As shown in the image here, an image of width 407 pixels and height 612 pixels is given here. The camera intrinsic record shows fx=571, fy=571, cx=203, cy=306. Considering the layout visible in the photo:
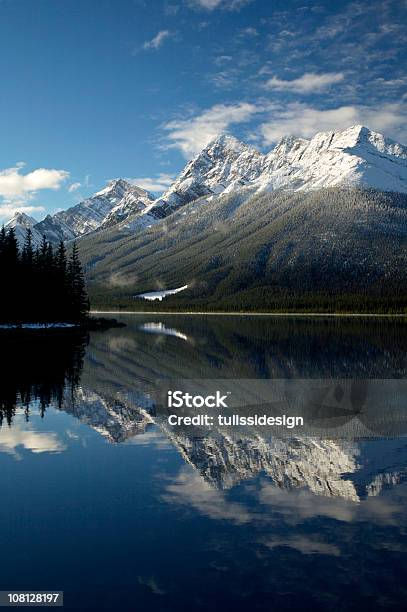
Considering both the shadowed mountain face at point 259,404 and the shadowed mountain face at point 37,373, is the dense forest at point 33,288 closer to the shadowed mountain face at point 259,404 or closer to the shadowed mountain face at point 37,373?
the shadowed mountain face at point 37,373

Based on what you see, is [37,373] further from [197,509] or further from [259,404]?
[197,509]

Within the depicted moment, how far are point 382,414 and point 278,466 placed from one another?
13371mm

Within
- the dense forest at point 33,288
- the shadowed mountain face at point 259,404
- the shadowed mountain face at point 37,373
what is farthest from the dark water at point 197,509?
the dense forest at point 33,288

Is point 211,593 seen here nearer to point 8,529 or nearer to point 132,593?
point 132,593

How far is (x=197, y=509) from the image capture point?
699 inches

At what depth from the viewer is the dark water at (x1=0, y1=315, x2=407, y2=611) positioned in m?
13.0

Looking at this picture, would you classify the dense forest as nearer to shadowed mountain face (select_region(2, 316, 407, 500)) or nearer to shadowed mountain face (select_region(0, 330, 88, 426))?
shadowed mountain face (select_region(0, 330, 88, 426))

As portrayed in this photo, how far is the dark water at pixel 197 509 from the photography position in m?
13.0

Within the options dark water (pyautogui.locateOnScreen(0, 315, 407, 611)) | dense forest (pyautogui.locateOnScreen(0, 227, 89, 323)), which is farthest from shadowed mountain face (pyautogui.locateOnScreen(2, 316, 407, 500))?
dense forest (pyautogui.locateOnScreen(0, 227, 89, 323))

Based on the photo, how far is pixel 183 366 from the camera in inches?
2216

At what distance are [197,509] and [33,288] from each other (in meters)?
99.2

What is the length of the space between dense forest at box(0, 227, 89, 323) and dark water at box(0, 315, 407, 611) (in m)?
72.2

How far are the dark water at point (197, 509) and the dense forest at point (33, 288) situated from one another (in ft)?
237

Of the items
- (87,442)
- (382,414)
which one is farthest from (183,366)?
(87,442)
